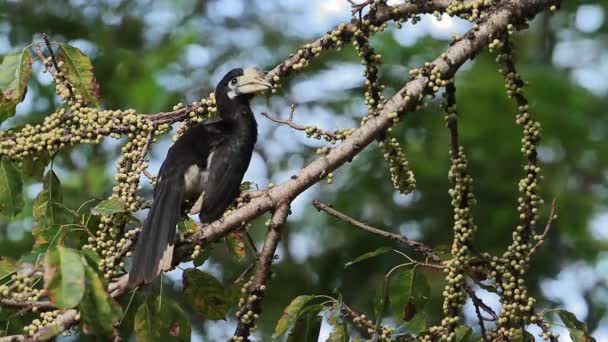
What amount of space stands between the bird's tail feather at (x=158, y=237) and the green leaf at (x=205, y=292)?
154 millimetres

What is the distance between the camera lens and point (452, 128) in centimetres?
338

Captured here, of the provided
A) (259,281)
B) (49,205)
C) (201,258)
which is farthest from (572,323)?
(49,205)

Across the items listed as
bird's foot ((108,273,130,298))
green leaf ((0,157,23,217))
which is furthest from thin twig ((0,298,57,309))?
green leaf ((0,157,23,217))

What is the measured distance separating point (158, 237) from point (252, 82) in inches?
47.8

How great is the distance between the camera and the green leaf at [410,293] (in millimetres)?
3562

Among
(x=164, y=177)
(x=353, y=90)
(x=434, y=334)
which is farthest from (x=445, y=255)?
(x=353, y=90)

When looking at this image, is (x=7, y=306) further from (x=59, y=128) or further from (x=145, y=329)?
(x=59, y=128)

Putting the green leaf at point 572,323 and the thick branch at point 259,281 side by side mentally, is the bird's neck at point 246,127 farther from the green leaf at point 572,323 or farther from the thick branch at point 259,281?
the green leaf at point 572,323

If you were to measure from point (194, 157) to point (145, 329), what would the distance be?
1.25 meters

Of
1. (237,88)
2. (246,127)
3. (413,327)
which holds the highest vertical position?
(237,88)

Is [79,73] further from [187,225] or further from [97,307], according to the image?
[97,307]

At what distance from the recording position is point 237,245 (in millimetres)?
4020

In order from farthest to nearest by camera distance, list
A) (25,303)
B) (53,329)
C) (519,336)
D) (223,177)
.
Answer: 1. (223,177)
2. (519,336)
3. (25,303)
4. (53,329)

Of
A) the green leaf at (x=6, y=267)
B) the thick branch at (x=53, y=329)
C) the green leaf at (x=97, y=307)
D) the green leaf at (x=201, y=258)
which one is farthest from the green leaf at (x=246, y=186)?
the green leaf at (x=97, y=307)
